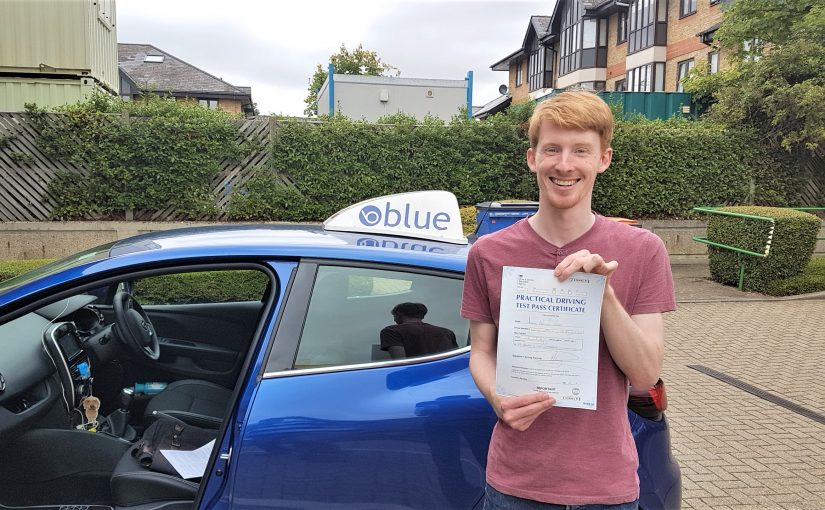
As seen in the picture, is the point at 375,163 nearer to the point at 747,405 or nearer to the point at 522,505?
the point at 747,405

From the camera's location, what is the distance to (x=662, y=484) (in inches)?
90.8

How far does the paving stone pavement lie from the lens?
12.7ft

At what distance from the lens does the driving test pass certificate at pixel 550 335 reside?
4.92 ft

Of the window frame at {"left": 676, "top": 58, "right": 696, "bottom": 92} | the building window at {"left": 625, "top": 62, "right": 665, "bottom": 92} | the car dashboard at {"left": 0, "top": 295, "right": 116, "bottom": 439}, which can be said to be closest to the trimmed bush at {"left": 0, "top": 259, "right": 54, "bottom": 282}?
the car dashboard at {"left": 0, "top": 295, "right": 116, "bottom": 439}

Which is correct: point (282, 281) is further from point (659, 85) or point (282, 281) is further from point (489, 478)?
point (659, 85)

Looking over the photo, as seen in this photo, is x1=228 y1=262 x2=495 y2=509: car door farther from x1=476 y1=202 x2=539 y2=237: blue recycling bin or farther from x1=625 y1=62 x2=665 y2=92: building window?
x1=625 y1=62 x2=665 y2=92: building window

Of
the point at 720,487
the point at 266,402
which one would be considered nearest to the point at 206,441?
the point at 266,402

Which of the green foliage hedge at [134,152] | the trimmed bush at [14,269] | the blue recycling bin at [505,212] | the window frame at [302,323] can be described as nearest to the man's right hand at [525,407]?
the window frame at [302,323]

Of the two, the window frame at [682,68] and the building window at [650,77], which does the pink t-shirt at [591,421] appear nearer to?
the window frame at [682,68]

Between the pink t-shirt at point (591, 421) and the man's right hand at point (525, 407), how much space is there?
0.10 m

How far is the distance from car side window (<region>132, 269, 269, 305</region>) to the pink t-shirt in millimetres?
2110

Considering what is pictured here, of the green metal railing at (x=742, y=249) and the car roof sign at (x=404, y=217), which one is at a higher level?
the car roof sign at (x=404, y=217)

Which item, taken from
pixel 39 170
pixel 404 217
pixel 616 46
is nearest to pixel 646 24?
pixel 616 46

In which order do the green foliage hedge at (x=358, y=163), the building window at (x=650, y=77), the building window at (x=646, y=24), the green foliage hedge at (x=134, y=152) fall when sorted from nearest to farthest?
1. the green foliage hedge at (x=134, y=152)
2. the green foliage hedge at (x=358, y=163)
3. the building window at (x=646, y=24)
4. the building window at (x=650, y=77)
